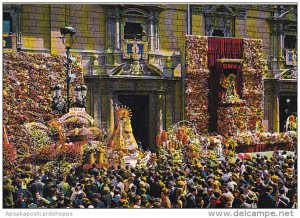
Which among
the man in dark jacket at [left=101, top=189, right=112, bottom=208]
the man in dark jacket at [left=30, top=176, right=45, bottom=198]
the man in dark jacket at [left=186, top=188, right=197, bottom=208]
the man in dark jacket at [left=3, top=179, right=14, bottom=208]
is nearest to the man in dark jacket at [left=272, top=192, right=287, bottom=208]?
the man in dark jacket at [left=186, top=188, right=197, bottom=208]

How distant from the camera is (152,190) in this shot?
13.3 meters

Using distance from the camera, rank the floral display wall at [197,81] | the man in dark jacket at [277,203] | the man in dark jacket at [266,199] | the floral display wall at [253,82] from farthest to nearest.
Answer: the floral display wall at [253,82], the floral display wall at [197,81], the man in dark jacket at [277,203], the man in dark jacket at [266,199]

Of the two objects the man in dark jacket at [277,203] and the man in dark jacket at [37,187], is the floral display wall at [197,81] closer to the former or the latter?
the man in dark jacket at [277,203]

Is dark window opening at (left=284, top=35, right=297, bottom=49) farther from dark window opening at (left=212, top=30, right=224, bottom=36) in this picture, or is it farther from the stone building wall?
the stone building wall

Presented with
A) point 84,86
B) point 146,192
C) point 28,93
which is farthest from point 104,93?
point 146,192

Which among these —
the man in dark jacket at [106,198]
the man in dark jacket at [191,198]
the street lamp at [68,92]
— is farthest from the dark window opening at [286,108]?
the man in dark jacket at [106,198]

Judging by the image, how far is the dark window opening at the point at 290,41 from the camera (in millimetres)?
17875

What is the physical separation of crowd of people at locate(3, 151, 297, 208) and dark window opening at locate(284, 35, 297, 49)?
205 inches

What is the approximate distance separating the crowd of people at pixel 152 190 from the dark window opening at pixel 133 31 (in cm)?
438

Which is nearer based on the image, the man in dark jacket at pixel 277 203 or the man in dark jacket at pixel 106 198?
the man in dark jacket at pixel 106 198

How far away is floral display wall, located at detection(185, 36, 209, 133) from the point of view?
16703mm

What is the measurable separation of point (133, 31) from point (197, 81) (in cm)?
239

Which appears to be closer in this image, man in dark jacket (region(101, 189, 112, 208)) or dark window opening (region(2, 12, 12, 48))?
man in dark jacket (region(101, 189, 112, 208))

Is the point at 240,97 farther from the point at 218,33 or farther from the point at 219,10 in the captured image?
the point at 219,10
